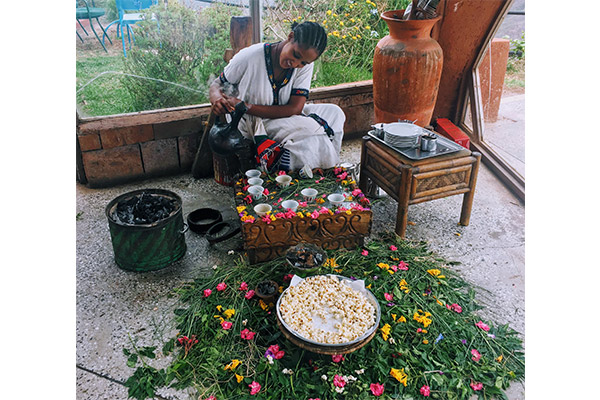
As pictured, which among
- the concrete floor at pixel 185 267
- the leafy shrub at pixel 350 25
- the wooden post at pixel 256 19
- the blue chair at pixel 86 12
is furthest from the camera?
the leafy shrub at pixel 350 25

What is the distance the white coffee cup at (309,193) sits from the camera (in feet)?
10.1

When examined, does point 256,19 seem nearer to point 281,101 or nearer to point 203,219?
point 281,101

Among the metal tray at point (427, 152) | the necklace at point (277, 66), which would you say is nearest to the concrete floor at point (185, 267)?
the metal tray at point (427, 152)

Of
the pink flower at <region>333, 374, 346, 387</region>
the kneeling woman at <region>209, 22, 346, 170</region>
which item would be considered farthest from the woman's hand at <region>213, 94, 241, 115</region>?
the pink flower at <region>333, 374, 346, 387</region>

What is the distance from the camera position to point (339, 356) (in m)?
2.19

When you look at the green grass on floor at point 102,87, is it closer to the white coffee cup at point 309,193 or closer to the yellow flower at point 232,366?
the white coffee cup at point 309,193

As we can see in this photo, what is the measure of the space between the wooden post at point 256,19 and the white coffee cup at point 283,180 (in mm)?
1729

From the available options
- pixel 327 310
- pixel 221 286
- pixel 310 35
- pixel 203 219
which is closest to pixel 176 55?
pixel 310 35

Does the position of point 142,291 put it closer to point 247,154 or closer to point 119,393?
point 119,393

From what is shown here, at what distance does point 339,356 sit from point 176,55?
3.11m

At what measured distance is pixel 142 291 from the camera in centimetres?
275

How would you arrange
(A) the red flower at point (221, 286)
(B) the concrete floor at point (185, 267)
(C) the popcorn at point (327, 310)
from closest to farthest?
(C) the popcorn at point (327, 310)
(B) the concrete floor at point (185, 267)
(A) the red flower at point (221, 286)

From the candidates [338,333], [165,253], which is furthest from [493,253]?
[165,253]

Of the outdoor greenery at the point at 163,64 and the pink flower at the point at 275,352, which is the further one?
the outdoor greenery at the point at 163,64
